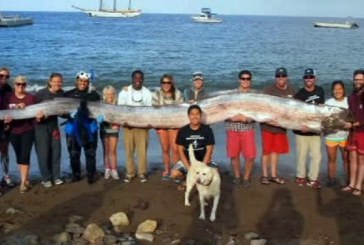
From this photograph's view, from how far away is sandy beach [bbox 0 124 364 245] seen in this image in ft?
21.7

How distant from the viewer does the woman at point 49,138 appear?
8.26 m

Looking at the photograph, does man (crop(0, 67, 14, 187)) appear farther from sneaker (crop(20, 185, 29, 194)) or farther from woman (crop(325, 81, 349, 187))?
woman (crop(325, 81, 349, 187))

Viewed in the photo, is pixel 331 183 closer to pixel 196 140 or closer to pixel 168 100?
pixel 196 140

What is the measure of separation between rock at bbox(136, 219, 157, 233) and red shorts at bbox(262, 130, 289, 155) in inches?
101

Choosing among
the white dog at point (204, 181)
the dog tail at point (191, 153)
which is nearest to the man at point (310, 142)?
the dog tail at point (191, 153)

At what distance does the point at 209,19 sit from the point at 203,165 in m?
121

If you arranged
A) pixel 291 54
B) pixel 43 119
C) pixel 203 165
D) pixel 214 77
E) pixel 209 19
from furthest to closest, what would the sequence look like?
pixel 209 19
pixel 291 54
pixel 214 77
pixel 43 119
pixel 203 165

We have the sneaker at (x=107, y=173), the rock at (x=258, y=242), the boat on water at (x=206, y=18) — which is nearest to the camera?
the rock at (x=258, y=242)

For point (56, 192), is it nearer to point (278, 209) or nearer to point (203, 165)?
point (203, 165)

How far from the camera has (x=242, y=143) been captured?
27.4ft

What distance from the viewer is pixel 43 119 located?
816cm

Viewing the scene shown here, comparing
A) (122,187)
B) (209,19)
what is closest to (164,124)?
(122,187)

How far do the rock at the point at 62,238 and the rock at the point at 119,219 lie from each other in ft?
2.15

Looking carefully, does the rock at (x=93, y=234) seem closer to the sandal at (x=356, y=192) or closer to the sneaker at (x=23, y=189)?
the sneaker at (x=23, y=189)
